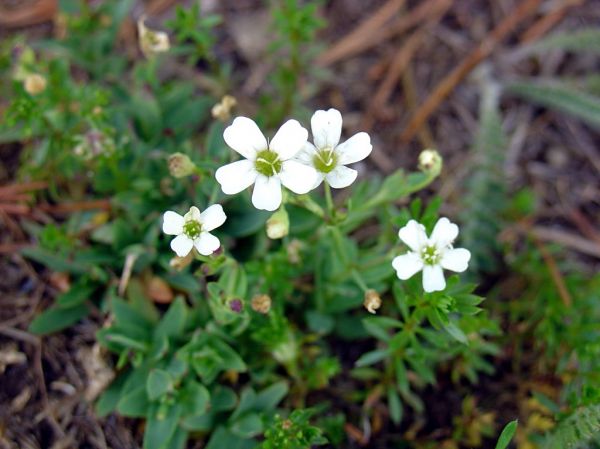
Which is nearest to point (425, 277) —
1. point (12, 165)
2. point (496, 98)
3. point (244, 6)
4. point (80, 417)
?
point (80, 417)

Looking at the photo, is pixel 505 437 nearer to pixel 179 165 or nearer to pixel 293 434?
pixel 293 434

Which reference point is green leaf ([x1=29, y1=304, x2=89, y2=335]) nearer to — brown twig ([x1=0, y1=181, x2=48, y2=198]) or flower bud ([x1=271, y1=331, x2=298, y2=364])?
brown twig ([x1=0, y1=181, x2=48, y2=198])

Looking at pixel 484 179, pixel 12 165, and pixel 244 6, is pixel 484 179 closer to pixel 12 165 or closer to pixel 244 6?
pixel 244 6

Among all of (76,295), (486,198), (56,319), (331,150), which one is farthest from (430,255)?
(56,319)

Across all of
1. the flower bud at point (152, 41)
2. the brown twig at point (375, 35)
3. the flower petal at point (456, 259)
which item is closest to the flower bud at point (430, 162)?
the flower petal at point (456, 259)

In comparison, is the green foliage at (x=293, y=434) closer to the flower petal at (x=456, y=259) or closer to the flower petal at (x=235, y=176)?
the flower petal at (x=456, y=259)

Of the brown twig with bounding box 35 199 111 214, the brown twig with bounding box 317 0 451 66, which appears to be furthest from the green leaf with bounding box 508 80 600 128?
the brown twig with bounding box 35 199 111 214
